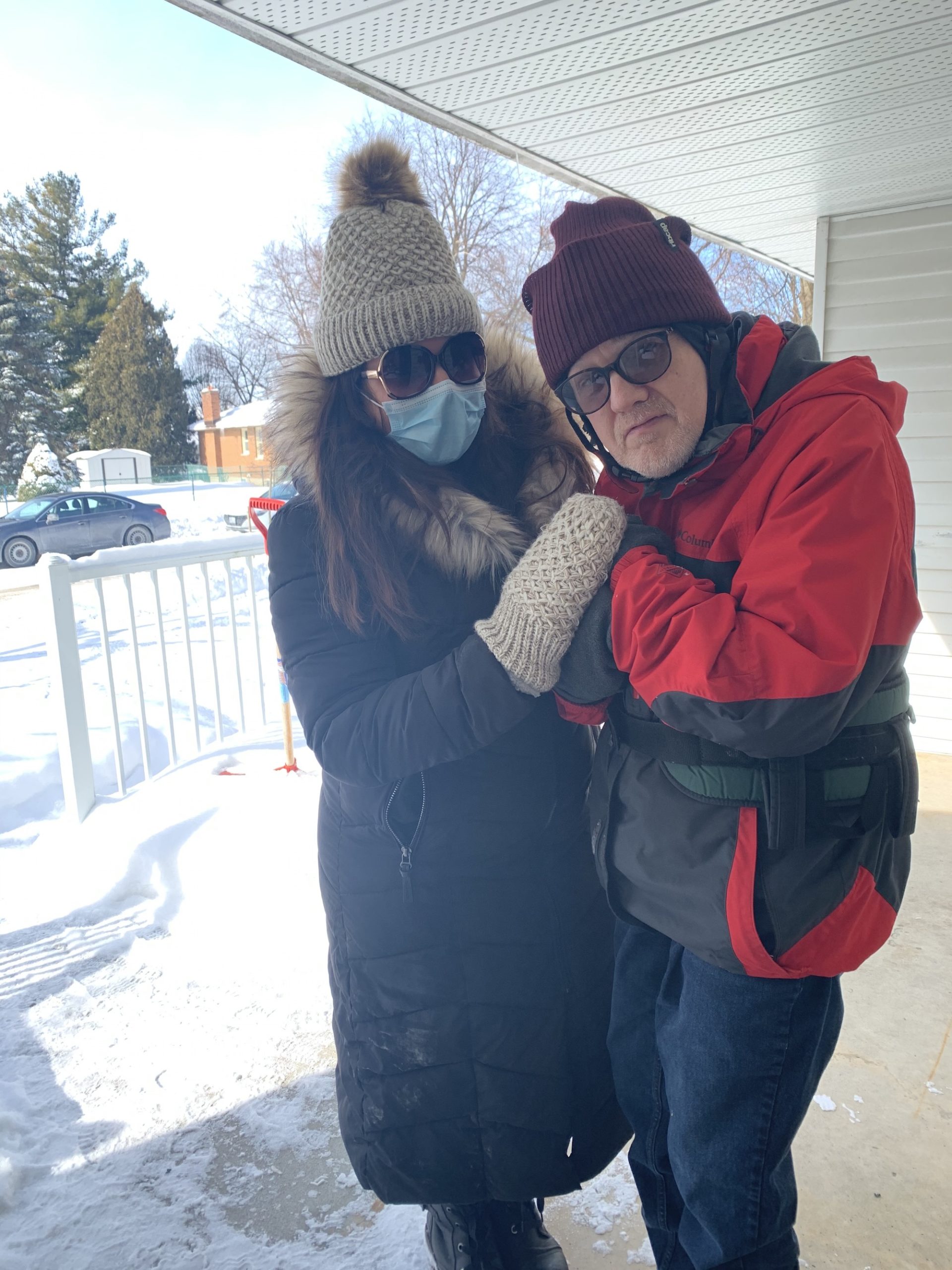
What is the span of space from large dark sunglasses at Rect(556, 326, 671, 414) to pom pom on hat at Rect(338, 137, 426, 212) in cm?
53

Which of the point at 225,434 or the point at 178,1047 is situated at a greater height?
the point at 225,434

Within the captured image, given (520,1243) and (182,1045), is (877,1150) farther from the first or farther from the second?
(182,1045)

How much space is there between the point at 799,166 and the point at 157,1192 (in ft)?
13.5

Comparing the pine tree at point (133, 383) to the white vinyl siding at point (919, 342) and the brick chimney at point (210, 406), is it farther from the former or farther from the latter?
the white vinyl siding at point (919, 342)

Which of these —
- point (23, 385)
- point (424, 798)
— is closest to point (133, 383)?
point (23, 385)

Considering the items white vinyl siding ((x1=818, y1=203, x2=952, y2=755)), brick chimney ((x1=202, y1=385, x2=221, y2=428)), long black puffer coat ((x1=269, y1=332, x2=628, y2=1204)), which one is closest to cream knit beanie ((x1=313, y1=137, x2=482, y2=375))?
long black puffer coat ((x1=269, y1=332, x2=628, y2=1204))

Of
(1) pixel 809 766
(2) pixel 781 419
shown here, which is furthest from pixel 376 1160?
(2) pixel 781 419

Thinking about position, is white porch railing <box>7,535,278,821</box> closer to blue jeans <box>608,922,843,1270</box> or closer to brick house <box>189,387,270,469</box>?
blue jeans <box>608,922,843,1270</box>

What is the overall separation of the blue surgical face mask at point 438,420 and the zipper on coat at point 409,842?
0.56 metres

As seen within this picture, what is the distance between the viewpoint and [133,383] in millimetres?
38594

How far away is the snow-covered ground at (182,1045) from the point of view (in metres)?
1.82

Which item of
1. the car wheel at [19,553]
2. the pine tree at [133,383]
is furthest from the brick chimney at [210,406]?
the car wheel at [19,553]

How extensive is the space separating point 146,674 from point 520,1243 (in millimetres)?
6514

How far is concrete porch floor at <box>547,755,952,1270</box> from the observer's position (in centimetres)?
175
